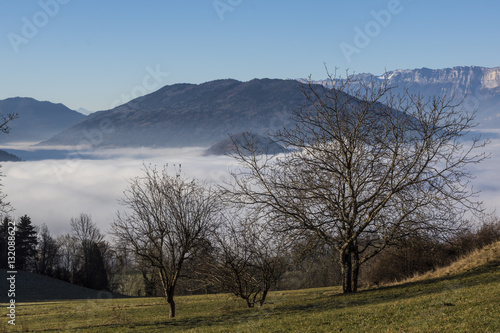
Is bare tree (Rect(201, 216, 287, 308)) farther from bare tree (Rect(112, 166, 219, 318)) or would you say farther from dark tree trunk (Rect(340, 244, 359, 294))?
dark tree trunk (Rect(340, 244, 359, 294))

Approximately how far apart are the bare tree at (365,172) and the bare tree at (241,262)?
120 inches

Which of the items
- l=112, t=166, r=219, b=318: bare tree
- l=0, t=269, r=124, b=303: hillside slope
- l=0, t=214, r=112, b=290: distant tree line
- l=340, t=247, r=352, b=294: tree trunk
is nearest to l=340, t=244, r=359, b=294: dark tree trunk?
l=340, t=247, r=352, b=294: tree trunk

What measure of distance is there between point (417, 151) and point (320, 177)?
5086mm

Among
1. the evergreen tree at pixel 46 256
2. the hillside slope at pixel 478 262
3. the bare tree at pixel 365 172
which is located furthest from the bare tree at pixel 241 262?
the evergreen tree at pixel 46 256

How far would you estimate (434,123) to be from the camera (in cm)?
2203

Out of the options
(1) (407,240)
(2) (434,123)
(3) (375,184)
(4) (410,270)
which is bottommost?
(4) (410,270)

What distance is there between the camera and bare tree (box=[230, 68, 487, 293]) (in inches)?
872

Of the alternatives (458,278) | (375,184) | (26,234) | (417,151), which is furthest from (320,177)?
(26,234)

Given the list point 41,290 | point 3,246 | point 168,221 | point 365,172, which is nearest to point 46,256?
point 3,246

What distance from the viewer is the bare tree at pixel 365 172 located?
22.2 m

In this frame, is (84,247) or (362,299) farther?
(84,247)

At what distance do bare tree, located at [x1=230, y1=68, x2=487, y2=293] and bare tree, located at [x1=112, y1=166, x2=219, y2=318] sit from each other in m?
3.38

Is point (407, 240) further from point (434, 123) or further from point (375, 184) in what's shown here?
point (434, 123)

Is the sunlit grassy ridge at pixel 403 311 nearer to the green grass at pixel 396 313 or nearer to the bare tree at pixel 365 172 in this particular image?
the green grass at pixel 396 313
